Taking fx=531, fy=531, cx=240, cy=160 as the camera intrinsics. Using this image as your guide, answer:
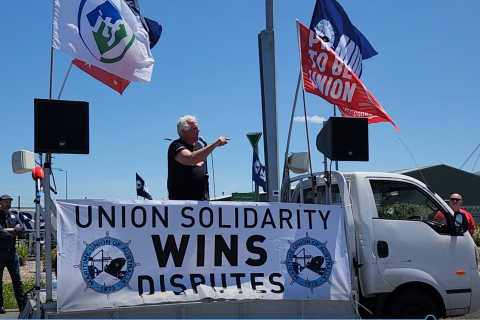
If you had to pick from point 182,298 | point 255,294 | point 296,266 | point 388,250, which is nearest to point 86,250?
point 182,298

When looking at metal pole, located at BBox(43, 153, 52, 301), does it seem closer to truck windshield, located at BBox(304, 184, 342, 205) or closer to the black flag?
truck windshield, located at BBox(304, 184, 342, 205)

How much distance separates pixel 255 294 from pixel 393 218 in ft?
6.18

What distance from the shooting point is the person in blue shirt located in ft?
26.8

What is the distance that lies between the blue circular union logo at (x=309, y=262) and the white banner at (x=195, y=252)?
10 millimetres

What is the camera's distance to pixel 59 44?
566 cm

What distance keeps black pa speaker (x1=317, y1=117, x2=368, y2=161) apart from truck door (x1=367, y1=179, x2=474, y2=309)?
0.38 m

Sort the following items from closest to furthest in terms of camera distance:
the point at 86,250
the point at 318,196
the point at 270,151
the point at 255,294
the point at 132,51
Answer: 1. the point at 86,250
2. the point at 255,294
3. the point at 132,51
4. the point at 318,196
5. the point at 270,151

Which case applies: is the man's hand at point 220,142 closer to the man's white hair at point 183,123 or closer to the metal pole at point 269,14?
the man's white hair at point 183,123

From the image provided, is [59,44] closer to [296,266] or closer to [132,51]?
[132,51]

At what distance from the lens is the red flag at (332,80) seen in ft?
22.6

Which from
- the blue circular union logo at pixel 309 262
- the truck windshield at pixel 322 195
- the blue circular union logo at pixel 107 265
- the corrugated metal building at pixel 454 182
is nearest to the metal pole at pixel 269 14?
the truck windshield at pixel 322 195

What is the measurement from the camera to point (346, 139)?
6109 millimetres

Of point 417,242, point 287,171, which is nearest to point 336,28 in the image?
point 287,171

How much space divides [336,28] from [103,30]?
14.8ft
